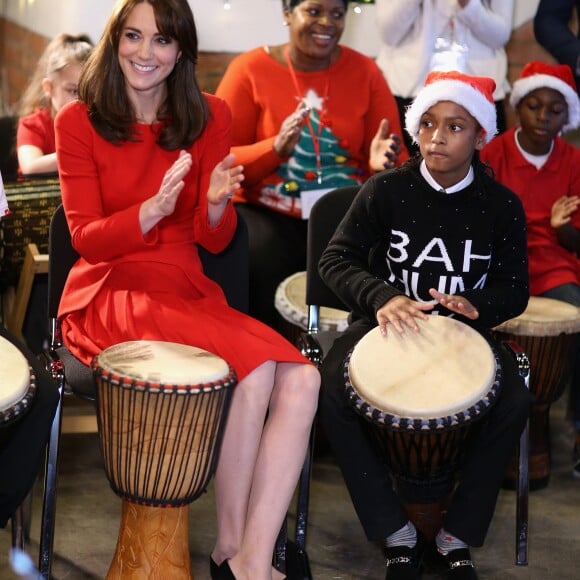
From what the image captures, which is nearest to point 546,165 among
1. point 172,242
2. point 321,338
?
point 321,338

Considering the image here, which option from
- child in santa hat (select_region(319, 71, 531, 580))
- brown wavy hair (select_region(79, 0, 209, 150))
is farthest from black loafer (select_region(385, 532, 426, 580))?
brown wavy hair (select_region(79, 0, 209, 150))

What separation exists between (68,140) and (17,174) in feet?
3.95

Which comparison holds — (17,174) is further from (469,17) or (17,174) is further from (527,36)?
(527,36)

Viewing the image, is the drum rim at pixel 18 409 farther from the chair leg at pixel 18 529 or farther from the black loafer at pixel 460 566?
the black loafer at pixel 460 566

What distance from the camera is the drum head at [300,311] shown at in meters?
3.69

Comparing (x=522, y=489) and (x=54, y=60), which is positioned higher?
(x=54, y=60)

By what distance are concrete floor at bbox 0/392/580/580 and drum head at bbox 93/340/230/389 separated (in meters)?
0.71

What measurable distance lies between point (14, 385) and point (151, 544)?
61cm

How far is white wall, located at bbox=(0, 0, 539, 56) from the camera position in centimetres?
490

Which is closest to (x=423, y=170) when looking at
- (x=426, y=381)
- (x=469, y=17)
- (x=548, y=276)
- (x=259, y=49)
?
(x=426, y=381)

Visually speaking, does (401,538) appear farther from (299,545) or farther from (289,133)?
(289,133)

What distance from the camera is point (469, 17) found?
4777 mm

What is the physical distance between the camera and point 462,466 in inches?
124

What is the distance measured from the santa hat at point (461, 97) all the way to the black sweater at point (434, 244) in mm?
152
